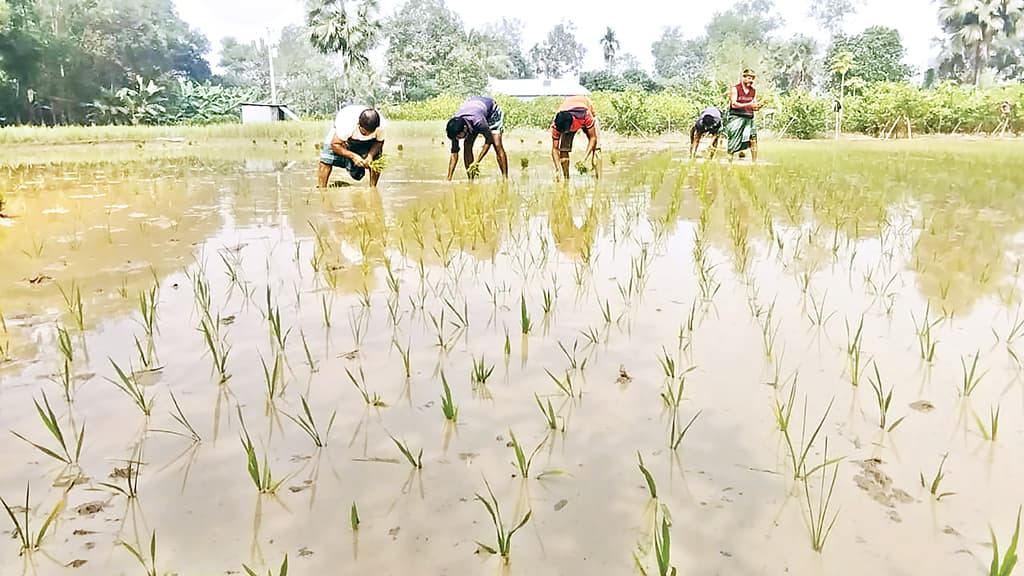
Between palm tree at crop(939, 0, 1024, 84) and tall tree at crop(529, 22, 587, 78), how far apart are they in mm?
40909

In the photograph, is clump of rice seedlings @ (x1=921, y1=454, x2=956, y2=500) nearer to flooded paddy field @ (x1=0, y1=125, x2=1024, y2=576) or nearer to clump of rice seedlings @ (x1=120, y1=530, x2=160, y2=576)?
flooded paddy field @ (x1=0, y1=125, x2=1024, y2=576)

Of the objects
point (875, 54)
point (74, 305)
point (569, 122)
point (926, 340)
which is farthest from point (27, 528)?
point (875, 54)

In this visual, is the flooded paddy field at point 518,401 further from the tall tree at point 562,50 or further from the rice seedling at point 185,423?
the tall tree at point 562,50

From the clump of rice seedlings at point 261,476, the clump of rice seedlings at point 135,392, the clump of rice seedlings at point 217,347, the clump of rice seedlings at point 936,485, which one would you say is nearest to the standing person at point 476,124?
the clump of rice seedlings at point 217,347

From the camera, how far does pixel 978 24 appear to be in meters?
31.5

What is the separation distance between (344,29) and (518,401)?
3009 cm

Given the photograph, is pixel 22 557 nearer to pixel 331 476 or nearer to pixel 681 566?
pixel 331 476

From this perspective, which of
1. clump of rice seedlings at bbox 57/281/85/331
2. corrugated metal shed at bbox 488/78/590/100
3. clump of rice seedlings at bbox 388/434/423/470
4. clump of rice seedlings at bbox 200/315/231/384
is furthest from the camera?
corrugated metal shed at bbox 488/78/590/100

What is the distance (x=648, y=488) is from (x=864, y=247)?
133 inches

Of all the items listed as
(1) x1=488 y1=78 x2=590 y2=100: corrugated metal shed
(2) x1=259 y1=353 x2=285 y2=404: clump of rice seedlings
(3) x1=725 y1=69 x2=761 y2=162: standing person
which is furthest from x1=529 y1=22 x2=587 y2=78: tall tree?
(2) x1=259 y1=353 x2=285 y2=404: clump of rice seedlings

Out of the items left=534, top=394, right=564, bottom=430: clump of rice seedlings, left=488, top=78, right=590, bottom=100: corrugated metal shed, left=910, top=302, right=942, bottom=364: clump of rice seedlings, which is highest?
left=488, top=78, right=590, bottom=100: corrugated metal shed

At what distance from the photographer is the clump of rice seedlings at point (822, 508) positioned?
143cm

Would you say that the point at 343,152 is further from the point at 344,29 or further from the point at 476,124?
the point at 344,29

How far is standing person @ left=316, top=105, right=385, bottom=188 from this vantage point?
7070 mm
